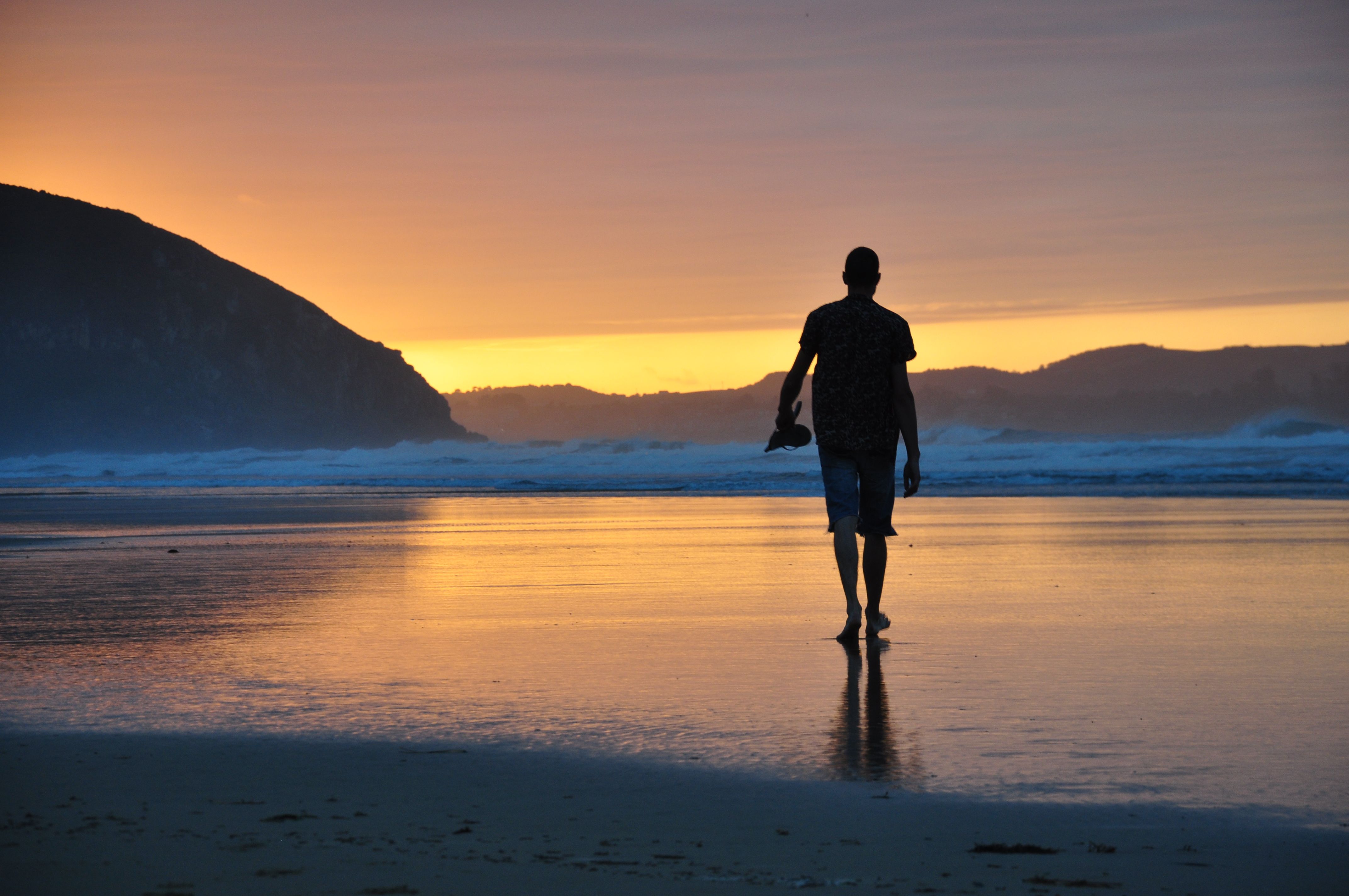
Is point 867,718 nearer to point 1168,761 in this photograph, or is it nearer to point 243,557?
point 1168,761

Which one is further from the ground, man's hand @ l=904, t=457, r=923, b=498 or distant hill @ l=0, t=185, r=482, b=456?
distant hill @ l=0, t=185, r=482, b=456

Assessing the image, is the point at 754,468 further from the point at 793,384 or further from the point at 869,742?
the point at 869,742

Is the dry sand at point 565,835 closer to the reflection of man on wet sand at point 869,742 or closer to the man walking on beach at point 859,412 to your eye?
the reflection of man on wet sand at point 869,742

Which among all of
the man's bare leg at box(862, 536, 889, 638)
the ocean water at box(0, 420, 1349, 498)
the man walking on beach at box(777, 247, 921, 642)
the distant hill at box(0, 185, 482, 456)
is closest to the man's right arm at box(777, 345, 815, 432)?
the man walking on beach at box(777, 247, 921, 642)

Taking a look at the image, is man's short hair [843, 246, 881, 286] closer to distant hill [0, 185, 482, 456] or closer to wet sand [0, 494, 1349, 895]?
wet sand [0, 494, 1349, 895]

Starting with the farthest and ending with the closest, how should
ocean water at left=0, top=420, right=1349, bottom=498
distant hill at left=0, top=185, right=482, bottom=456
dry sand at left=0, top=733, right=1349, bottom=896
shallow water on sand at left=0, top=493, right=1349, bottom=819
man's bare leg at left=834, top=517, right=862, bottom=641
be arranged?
distant hill at left=0, top=185, right=482, bottom=456 < ocean water at left=0, top=420, right=1349, bottom=498 < man's bare leg at left=834, top=517, right=862, bottom=641 < shallow water on sand at left=0, top=493, right=1349, bottom=819 < dry sand at left=0, top=733, right=1349, bottom=896

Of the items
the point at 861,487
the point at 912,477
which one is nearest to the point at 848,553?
the point at 861,487

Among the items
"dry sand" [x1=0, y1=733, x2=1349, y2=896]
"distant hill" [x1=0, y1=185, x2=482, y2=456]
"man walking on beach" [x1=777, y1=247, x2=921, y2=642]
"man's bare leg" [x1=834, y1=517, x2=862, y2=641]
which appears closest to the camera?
"dry sand" [x1=0, y1=733, x2=1349, y2=896]

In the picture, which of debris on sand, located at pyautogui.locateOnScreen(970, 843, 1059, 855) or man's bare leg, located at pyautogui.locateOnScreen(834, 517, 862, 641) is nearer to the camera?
debris on sand, located at pyautogui.locateOnScreen(970, 843, 1059, 855)

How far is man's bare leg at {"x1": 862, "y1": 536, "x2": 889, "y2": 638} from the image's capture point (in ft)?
17.3

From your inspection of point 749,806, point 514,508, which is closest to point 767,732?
point 749,806

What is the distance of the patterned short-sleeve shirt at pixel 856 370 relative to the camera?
549 cm

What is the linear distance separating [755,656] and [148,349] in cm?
11474

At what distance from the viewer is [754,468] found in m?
32.5
